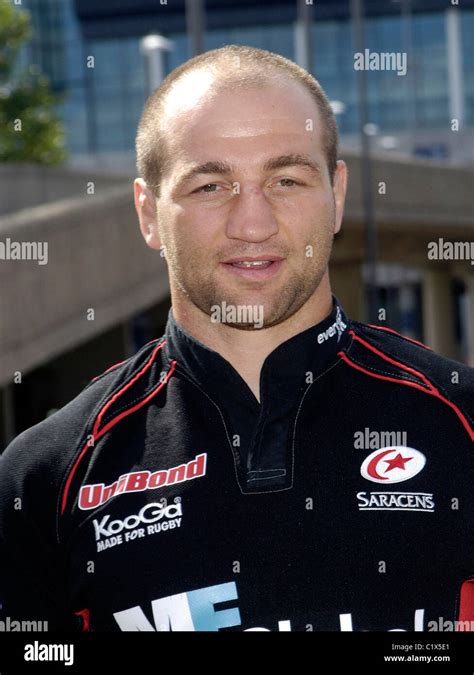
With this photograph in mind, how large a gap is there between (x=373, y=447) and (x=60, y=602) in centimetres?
88

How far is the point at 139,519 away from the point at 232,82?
109 centimetres

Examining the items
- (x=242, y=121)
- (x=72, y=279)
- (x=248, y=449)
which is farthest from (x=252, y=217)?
(x=72, y=279)

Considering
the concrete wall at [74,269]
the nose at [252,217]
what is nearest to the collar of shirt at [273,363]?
the nose at [252,217]

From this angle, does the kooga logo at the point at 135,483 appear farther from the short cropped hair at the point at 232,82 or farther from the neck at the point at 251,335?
the short cropped hair at the point at 232,82

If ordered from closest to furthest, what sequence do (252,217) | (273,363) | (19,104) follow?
(252,217)
(273,363)
(19,104)

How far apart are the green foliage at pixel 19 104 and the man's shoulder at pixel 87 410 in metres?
28.1

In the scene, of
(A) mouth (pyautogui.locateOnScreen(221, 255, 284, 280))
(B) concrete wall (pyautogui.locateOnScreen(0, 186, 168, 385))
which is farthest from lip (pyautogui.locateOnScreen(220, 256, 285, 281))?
(B) concrete wall (pyautogui.locateOnScreen(0, 186, 168, 385))

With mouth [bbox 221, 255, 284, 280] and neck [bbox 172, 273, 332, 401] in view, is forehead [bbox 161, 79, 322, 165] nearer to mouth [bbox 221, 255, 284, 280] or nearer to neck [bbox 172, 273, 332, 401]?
mouth [bbox 221, 255, 284, 280]

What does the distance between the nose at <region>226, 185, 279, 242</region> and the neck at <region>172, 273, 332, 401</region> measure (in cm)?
26

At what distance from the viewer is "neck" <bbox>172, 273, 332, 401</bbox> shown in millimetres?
3363

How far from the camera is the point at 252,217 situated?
3193mm

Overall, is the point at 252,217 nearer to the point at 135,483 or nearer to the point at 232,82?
the point at 232,82

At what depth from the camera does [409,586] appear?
10.2ft

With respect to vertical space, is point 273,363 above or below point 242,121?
below
